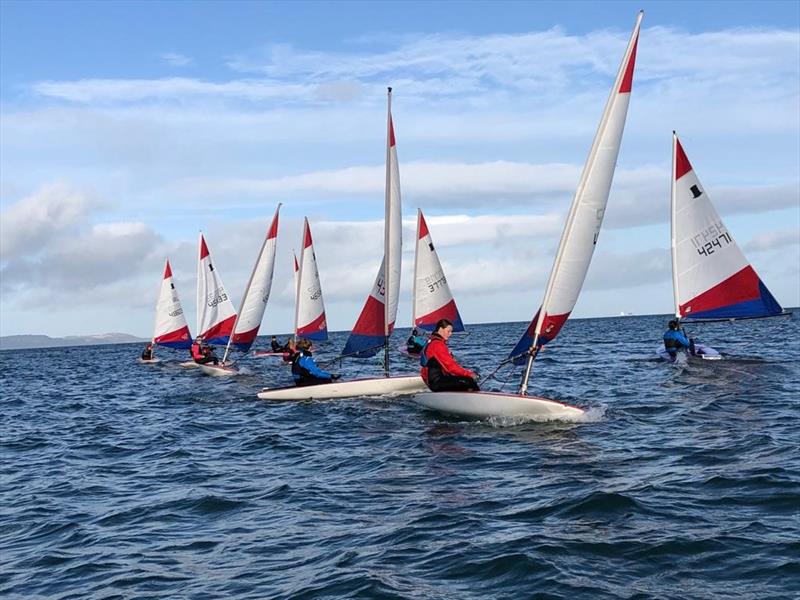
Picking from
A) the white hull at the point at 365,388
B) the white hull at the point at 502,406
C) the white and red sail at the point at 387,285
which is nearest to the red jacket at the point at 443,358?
the white hull at the point at 502,406

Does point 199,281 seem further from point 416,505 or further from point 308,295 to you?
point 416,505

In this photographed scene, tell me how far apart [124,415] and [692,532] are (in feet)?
56.4

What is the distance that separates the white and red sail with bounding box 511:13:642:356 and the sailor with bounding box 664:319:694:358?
12.2m

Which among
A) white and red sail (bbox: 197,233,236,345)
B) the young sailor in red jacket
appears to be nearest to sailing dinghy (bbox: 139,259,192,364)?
white and red sail (bbox: 197,233,236,345)

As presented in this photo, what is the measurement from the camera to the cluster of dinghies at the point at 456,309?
49.3 ft

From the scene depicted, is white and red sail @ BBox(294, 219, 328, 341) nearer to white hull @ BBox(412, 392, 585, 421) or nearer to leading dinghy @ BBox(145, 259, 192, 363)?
leading dinghy @ BBox(145, 259, 192, 363)

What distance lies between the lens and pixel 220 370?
3253 centimetres

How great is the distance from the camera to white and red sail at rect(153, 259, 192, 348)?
47.2 meters

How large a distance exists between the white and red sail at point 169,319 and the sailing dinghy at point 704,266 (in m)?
30.5

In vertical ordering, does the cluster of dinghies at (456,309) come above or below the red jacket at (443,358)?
above

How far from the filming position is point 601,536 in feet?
25.8

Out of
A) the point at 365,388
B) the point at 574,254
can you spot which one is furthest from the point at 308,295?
the point at 574,254

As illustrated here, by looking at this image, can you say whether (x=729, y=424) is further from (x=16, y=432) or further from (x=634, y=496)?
(x=16, y=432)

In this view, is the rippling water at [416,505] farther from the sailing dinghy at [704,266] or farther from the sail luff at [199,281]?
the sail luff at [199,281]
